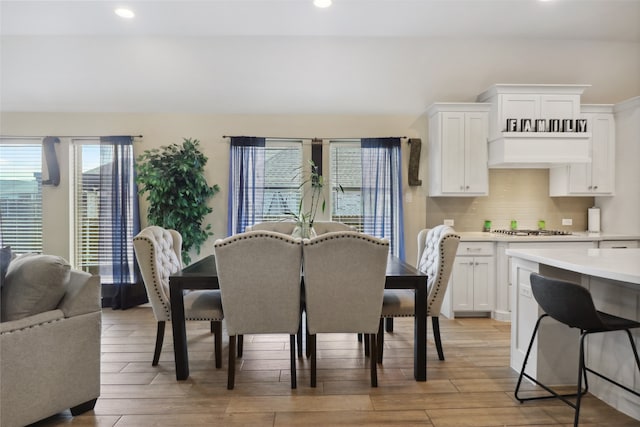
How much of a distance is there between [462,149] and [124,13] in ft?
12.5

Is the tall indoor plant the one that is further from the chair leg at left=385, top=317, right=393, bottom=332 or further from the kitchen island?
the kitchen island

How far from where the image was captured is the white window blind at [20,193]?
4477mm

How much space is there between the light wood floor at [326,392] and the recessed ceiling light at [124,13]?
310 centimetres

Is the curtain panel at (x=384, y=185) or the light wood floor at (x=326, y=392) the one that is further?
the curtain panel at (x=384, y=185)

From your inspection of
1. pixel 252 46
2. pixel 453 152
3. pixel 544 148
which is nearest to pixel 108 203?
pixel 252 46

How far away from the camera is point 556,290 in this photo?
71.1 inches

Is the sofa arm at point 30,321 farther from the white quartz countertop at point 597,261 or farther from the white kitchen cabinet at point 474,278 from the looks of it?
the white kitchen cabinet at point 474,278

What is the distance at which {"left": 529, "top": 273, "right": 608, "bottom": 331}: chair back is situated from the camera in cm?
170

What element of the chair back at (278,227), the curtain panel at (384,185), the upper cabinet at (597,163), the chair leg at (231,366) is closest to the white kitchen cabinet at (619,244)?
the upper cabinet at (597,163)

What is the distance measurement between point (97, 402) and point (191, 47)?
3471 millimetres

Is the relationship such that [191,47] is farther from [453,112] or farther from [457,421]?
[457,421]

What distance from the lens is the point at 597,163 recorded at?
4.21 m

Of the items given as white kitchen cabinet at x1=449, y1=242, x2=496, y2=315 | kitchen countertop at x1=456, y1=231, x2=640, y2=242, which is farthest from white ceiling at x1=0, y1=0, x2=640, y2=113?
white kitchen cabinet at x1=449, y1=242, x2=496, y2=315

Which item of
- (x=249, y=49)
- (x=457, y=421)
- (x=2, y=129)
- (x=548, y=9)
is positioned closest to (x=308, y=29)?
(x=249, y=49)
